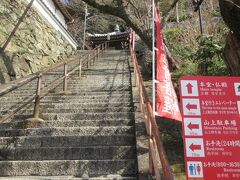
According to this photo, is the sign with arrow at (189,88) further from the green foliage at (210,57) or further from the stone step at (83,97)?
the green foliage at (210,57)

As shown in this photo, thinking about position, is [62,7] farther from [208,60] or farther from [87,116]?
[87,116]

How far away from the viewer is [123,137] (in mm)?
6035

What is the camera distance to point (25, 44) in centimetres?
1473

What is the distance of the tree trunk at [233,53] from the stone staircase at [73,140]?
1.95 m

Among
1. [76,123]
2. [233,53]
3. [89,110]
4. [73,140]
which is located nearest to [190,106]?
[233,53]

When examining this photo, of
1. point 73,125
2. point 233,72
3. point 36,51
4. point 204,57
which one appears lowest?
point 73,125

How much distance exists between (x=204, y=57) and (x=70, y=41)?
15.5m

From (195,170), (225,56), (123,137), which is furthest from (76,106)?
(195,170)

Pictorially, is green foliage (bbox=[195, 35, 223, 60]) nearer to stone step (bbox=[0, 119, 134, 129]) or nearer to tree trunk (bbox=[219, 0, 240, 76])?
tree trunk (bbox=[219, 0, 240, 76])

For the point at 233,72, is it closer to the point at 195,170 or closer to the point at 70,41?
the point at 195,170

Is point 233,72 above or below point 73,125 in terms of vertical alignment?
above

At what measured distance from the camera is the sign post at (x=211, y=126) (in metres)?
3.58

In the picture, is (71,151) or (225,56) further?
(225,56)

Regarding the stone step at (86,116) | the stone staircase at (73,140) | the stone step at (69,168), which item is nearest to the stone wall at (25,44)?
the stone staircase at (73,140)
